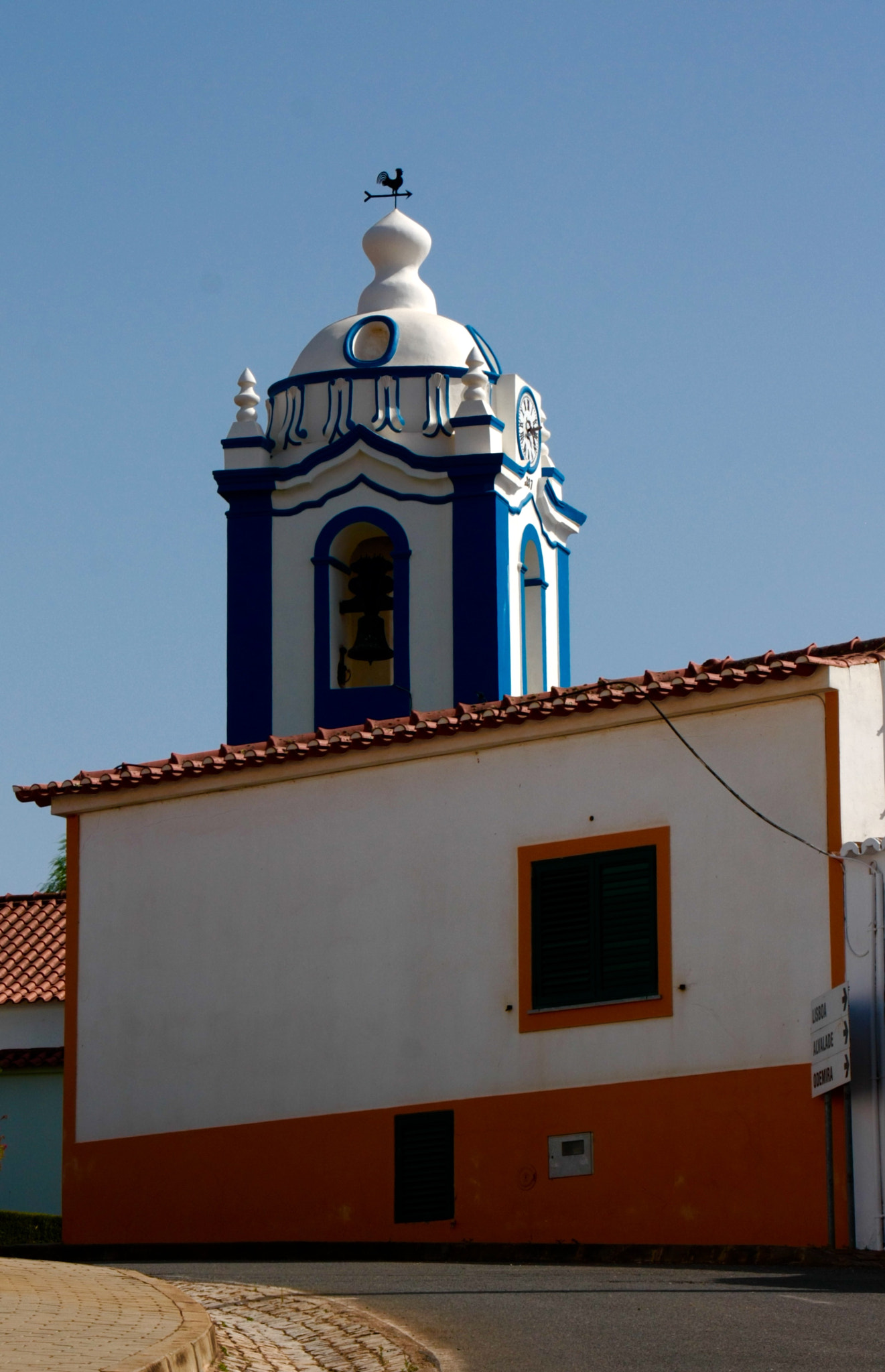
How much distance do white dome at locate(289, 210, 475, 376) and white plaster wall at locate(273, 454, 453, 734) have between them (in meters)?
1.47

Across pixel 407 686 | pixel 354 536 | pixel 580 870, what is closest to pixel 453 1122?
pixel 580 870

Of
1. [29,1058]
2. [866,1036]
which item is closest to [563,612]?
[29,1058]

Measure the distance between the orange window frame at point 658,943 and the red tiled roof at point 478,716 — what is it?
988 mm

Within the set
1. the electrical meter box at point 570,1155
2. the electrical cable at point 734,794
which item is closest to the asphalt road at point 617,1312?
the electrical meter box at point 570,1155

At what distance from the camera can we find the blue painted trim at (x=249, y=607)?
79.2 feet

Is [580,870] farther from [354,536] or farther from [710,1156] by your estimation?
[354,536]

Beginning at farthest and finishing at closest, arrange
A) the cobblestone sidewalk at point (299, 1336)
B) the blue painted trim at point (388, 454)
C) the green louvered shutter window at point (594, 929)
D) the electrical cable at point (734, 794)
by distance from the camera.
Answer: the blue painted trim at point (388, 454), the green louvered shutter window at point (594, 929), the electrical cable at point (734, 794), the cobblestone sidewalk at point (299, 1336)

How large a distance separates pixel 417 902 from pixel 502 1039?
134 centimetres

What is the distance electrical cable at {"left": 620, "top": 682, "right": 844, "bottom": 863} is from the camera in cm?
1539

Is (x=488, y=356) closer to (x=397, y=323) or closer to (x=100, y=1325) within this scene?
(x=397, y=323)

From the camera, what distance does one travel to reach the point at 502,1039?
16.5m

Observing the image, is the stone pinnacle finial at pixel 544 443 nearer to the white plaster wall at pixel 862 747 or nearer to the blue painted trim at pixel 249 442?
the blue painted trim at pixel 249 442

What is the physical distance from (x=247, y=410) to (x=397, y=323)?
2.01 metres

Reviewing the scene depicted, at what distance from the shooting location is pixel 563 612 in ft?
84.6
